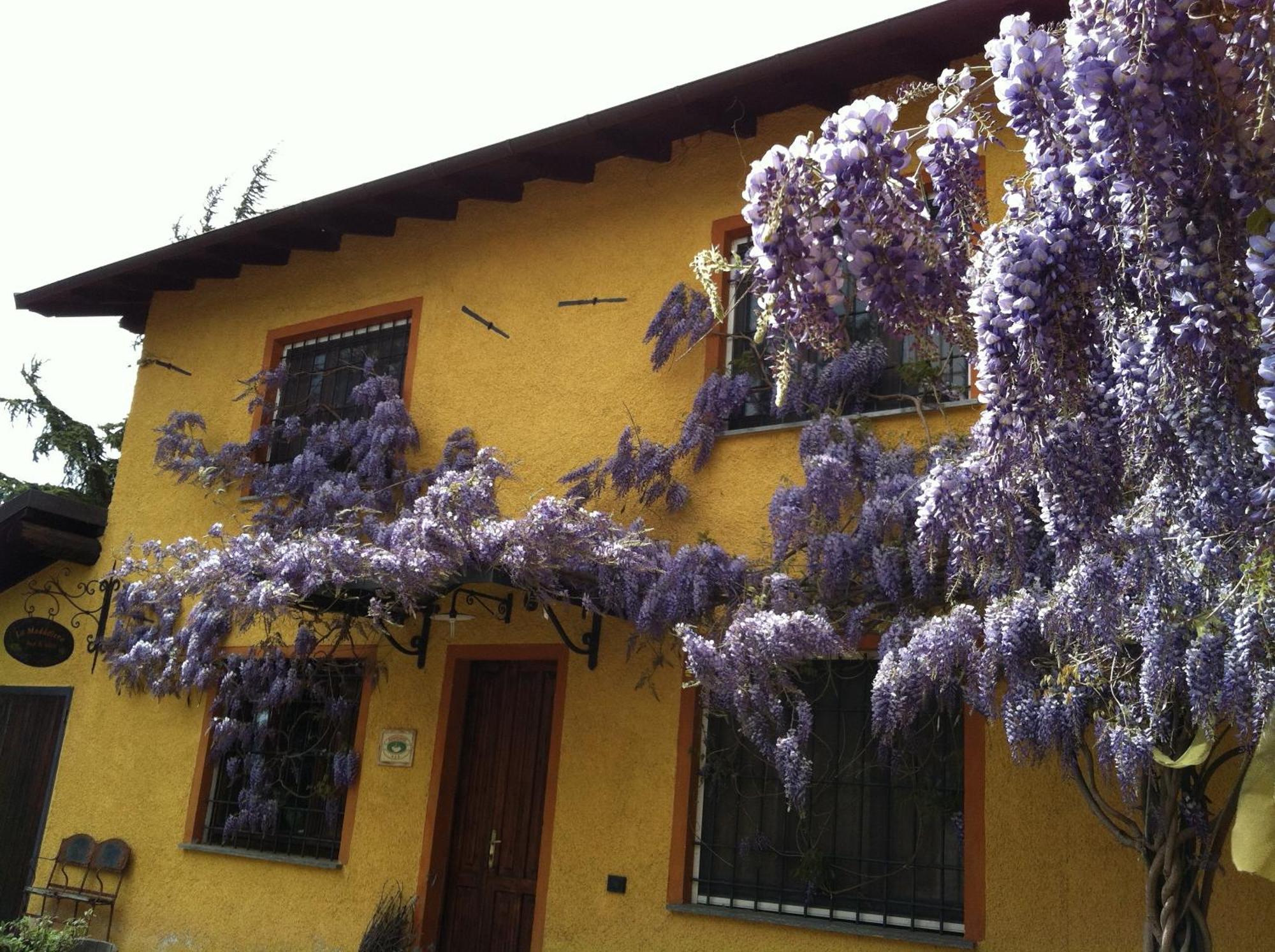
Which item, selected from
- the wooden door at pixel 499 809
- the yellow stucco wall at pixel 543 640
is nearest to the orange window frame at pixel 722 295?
the yellow stucco wall at pixel 543 640

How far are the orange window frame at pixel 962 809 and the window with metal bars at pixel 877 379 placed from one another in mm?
1483

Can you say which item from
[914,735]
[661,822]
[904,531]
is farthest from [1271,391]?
[661,822]

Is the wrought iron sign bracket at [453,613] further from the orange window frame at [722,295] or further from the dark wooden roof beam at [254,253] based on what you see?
the dark wooden roof beam at [254,253]

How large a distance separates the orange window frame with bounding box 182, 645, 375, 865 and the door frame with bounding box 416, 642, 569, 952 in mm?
678

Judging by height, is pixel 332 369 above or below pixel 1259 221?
above

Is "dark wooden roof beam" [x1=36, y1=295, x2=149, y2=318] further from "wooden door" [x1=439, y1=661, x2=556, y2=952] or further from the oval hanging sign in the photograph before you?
"wooden door" [x1=439, y1=661, x2=556, y2=952]

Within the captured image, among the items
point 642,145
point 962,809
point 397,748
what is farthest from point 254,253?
point 962,809

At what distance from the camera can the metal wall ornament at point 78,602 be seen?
1030 cm

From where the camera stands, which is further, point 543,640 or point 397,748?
point 397,748

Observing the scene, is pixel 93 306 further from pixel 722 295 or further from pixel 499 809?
pixel 722 295

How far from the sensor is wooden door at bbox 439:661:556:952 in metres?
7.75

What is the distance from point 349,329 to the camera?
9.99 metres

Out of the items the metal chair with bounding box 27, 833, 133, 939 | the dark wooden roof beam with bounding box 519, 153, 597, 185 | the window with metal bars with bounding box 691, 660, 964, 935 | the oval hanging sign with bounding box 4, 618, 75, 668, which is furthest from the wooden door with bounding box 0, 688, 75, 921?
the window with metal bars with bounding box 691, 660, 964, 935

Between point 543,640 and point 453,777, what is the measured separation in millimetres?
1166
